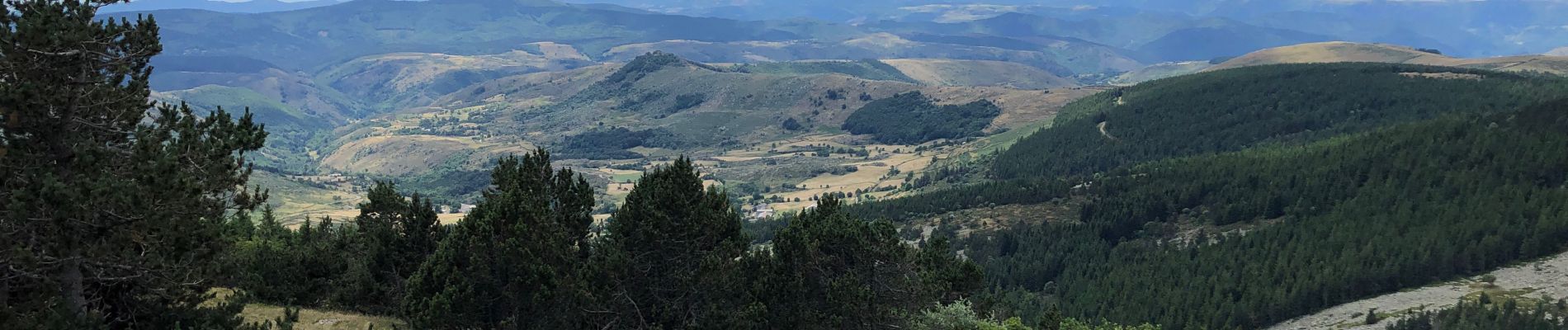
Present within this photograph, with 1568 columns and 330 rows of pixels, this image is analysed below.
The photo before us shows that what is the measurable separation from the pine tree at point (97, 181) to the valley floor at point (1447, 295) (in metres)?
81.0

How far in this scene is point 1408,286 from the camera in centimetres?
9012

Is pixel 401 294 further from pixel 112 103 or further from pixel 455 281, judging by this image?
pixel 112 103

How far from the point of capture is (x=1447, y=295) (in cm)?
8312

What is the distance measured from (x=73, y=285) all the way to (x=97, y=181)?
9.51 feet

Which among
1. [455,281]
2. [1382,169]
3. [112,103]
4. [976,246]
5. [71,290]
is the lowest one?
[976,246]

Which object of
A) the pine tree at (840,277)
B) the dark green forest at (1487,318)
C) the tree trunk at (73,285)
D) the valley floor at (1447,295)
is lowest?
the valley floor at (1447,295)

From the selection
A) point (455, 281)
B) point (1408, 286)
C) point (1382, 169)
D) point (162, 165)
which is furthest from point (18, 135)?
point (1382, 169)

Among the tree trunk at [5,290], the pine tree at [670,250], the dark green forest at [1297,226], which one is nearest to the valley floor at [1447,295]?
the dark green forest at [1297,226]

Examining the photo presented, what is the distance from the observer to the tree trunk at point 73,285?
22.9 metres

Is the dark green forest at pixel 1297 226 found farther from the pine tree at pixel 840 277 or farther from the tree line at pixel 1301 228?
the pine tree at pixel 840 277

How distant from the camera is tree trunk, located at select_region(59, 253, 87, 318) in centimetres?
2288

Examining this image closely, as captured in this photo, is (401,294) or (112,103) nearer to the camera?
(112,103)

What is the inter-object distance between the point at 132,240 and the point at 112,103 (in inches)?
156

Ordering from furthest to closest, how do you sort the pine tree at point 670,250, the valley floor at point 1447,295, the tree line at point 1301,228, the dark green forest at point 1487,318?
1. the tree line at point 1301,228
2. the valley floor at point 1447,295
3. the dark green forest at point 1487,318
4. the pine tree at point 670,250
